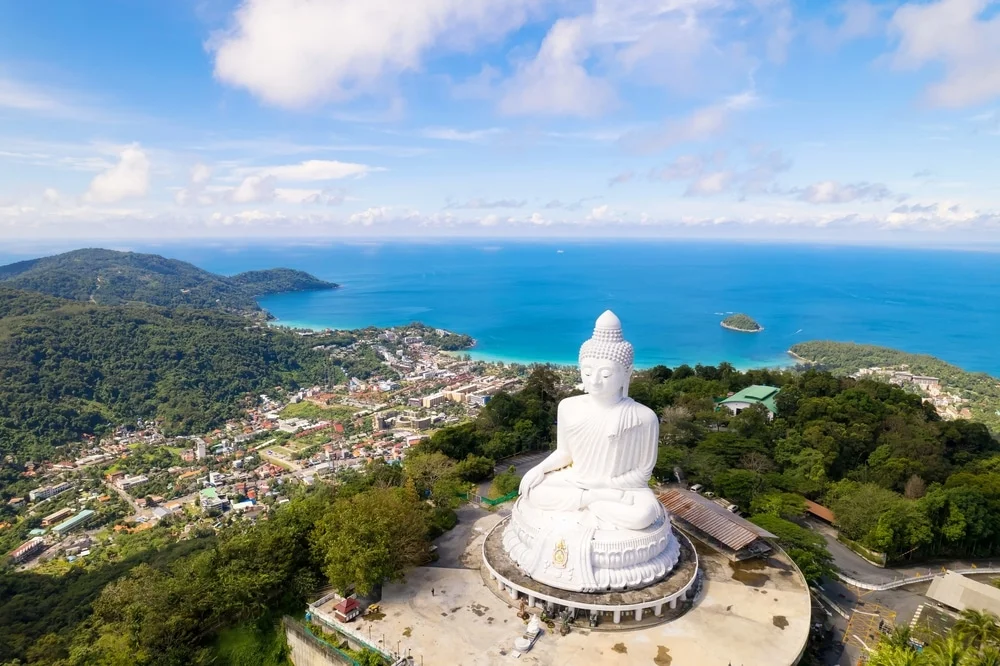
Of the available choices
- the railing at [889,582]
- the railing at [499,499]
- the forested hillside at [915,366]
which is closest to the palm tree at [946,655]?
the railing at [889,582]

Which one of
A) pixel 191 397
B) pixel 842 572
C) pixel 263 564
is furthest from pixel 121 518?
pixel 842 572

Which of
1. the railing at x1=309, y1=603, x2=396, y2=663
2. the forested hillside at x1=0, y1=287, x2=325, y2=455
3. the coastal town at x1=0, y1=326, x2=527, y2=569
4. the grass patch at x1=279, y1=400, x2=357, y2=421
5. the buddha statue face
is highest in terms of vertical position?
the buddha statue face

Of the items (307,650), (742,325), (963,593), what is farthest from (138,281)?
(963,593)

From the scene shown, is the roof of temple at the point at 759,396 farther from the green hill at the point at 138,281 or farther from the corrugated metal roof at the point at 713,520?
the green hill at the point at 138,281

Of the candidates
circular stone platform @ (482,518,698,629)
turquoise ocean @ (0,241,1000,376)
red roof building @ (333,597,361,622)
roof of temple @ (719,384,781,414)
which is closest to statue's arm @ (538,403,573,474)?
circular stone platform @ (482,518,698,629)

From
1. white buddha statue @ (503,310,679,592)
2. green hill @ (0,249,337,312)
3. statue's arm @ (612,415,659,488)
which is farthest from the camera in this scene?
green hill @ (0,249,337,312)

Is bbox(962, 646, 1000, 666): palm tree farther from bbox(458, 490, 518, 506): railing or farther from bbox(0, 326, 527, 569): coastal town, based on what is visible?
bbox(0, 326, 527, 569): coastal town

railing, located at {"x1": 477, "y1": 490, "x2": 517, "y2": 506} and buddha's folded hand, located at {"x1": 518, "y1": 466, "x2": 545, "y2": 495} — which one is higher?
buddha's folded hand, located at {"x1": 518, "y1": 466, "x2": 545, "y2": 495}

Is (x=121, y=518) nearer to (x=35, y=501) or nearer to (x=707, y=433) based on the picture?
(x=35, y=501)
